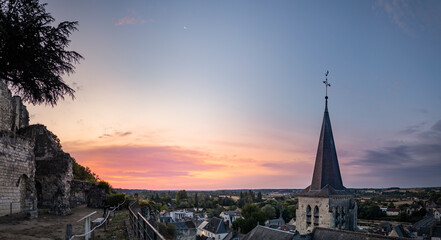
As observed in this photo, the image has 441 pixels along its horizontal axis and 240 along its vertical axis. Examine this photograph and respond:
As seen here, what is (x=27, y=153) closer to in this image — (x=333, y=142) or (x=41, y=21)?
(x=41, y=21)

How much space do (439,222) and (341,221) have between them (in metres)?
52.4

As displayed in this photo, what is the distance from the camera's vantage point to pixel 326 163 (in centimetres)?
2555

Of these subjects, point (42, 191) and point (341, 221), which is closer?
point (42, 191)

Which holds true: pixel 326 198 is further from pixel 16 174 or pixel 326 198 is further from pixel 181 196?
pixel 181 196

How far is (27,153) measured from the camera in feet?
48.8

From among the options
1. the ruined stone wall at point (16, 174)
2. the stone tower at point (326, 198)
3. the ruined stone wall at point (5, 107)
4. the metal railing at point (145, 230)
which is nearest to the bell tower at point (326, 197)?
the stone tower at point (326, 198)

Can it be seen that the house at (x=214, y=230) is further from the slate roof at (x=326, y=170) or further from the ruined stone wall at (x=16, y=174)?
the ruined stone wall at (x=16, y=174)

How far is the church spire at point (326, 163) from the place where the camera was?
25.0m

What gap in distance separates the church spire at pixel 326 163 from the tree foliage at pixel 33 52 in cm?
2113

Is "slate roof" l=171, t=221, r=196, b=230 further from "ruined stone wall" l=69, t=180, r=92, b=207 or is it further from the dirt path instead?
the dirt path

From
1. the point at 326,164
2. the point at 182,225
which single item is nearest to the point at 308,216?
the point at 326,164

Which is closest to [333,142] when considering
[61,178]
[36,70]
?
[61,178]

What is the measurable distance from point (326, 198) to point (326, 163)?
320 centimetres

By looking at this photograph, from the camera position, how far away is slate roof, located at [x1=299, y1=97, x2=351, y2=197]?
2470cm
